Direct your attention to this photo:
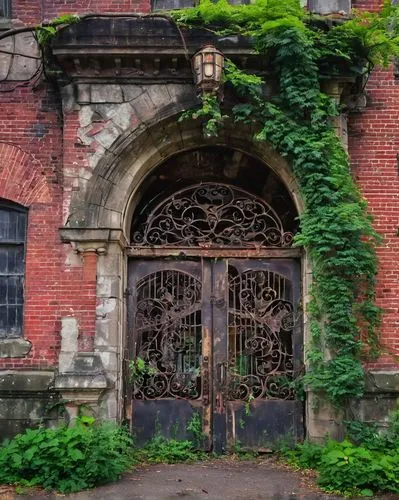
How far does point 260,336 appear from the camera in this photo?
399 inches

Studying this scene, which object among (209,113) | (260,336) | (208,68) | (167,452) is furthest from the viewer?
(260,336)

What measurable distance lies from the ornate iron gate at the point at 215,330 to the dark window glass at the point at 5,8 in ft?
11.8

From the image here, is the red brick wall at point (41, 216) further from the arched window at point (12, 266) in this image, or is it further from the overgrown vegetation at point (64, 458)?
the overgrown vegetation at point (64, 458)

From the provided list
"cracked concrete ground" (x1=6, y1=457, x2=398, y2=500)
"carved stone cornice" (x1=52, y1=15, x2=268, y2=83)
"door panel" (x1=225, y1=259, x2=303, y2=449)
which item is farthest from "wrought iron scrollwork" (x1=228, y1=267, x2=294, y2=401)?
"carved stone cornice" (x1=52, y1=15, x2=268, y2=83)

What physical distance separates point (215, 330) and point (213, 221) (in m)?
1.56

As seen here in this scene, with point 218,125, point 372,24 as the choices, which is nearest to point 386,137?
point 372,24

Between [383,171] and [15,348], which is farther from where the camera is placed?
[383,171]

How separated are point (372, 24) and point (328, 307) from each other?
12.2ft

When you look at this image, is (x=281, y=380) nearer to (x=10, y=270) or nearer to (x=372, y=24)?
(x=10, y=270)

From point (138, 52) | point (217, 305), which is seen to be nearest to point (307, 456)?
point (217, 305)

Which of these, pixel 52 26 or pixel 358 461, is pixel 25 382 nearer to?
pixel 358 461

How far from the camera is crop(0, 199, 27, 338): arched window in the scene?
32.8 feet

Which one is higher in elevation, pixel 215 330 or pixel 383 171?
pixel 383 171

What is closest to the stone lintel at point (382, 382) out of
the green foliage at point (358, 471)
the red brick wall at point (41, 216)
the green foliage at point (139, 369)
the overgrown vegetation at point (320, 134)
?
the overgrown vegetation at point (320, 134)
